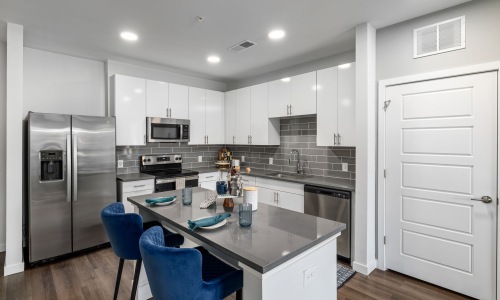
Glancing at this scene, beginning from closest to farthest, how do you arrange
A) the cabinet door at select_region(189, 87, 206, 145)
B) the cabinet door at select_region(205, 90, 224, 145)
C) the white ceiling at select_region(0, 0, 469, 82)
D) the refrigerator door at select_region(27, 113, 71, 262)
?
1. the white ceiling at select_region(0, 0, 469, 82)
2. the refrigerator door at select_region(27, 113, 71, 262)
3. the cabinet door at select_region(189, 87, 206, 145)
4. the cabinet door at select_region(205, 90, 224, 145)

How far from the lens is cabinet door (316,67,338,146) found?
3332 mm

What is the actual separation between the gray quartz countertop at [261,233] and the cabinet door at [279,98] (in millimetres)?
2181

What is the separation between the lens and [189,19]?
2654 mm

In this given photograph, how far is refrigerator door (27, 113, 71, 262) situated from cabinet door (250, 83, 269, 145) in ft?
8.64

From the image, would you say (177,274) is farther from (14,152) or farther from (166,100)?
(166,100)

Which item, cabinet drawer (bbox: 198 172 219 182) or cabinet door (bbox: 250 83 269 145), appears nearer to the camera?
cabinet door (bbox: 250 83 269 145)

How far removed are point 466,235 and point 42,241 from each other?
447 cm

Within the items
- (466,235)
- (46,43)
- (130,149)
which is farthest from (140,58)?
(466,235)

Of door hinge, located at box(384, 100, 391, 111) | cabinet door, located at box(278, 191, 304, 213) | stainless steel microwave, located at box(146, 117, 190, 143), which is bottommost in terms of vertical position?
cabinet door, located at box(278, 191, 304, 213)

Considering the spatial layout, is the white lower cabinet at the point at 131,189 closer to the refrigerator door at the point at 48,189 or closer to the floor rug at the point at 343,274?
the refrigerator door at the point at 48,189

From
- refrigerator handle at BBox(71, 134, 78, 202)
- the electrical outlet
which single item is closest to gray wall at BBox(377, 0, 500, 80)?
the electrical outlet

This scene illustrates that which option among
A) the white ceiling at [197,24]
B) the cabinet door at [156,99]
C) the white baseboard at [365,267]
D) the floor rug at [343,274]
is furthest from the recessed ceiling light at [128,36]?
the white baseboard at [365,267]

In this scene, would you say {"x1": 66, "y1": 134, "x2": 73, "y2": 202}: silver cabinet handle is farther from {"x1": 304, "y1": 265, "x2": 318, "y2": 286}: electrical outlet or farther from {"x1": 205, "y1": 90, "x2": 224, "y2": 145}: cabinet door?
{"x1": 304, "y1": 265, "x2": 318, "y2": 286}: electrical outlet

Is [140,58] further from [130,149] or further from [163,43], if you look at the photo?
[130,149]
